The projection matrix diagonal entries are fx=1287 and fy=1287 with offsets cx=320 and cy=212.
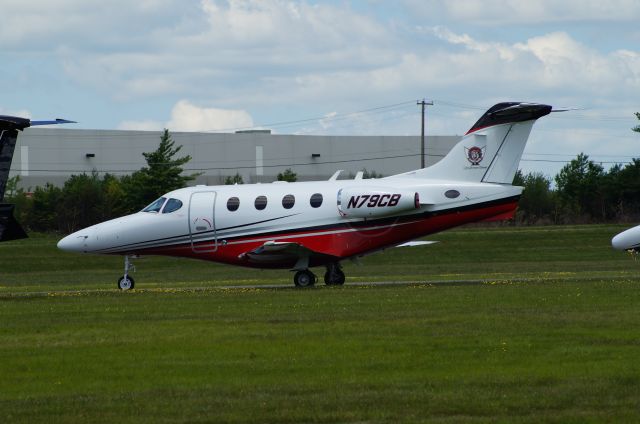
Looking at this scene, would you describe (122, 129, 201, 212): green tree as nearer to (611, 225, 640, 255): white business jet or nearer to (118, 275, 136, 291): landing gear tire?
(611, 225, 640, 255): white business jet

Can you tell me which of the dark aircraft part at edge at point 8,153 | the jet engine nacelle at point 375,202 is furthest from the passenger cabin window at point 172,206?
the dark aircraft part at edge at point 8,153

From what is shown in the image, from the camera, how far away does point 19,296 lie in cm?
3409

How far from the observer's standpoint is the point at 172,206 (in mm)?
37219

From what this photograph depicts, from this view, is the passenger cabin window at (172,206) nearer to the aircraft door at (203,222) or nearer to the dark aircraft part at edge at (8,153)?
the aircraft door at (203,222)

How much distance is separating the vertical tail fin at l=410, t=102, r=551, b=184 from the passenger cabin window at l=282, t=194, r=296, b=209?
4438mm

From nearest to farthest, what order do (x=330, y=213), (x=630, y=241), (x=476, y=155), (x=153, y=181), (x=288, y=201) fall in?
1. (x=476, y=155)
2. (x=330, y=213)
3. (x=288, y=201)
4. (x=630, y=241)
5. (x=153, y=181)

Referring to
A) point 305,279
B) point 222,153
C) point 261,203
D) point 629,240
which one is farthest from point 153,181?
point 305,279

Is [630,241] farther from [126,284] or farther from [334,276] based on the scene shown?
[126,284]

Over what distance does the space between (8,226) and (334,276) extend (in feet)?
35.2

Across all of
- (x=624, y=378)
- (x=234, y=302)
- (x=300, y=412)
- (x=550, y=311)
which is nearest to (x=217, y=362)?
(x=300, y=412)

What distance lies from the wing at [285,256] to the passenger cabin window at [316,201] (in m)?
1.17

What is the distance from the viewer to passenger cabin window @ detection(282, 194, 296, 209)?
118ft

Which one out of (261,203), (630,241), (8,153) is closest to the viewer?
(8,153)

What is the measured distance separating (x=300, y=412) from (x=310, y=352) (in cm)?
476
